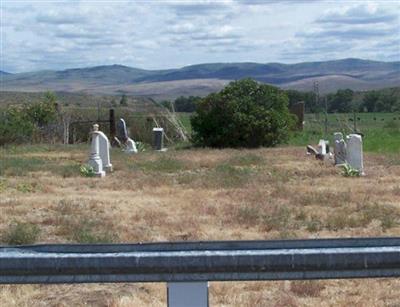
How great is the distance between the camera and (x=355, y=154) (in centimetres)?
1738

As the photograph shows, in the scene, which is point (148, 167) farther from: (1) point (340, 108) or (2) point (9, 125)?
(1) point (340, 108)

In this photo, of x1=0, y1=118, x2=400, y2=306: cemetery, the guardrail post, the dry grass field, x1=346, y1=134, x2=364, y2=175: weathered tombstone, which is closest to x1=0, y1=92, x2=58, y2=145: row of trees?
x1=0, y1=118, x2=400, y2=306: cemetery

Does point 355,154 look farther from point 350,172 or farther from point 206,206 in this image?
point 206,206

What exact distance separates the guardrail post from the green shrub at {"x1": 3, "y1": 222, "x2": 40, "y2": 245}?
18.8 feet

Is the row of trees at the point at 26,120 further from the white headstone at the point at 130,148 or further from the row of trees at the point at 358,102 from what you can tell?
the row of trees at the point at 358,102

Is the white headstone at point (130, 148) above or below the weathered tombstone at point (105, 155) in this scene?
below

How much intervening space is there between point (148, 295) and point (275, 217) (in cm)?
479

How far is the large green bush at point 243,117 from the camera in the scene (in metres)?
26.3

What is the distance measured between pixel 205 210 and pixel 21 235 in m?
3.37

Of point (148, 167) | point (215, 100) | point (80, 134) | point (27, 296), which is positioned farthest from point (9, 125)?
point (27, 296)

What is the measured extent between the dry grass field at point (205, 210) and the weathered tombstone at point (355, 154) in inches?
12.1

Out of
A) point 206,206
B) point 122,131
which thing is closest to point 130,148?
point 122,131

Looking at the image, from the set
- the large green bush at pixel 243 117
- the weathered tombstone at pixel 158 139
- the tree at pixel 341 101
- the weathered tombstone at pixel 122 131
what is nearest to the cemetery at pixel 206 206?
the large green bush at pixel 243 117

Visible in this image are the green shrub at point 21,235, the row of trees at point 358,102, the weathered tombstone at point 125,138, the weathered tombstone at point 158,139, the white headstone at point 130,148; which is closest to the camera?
the green shrub at point 21,235
